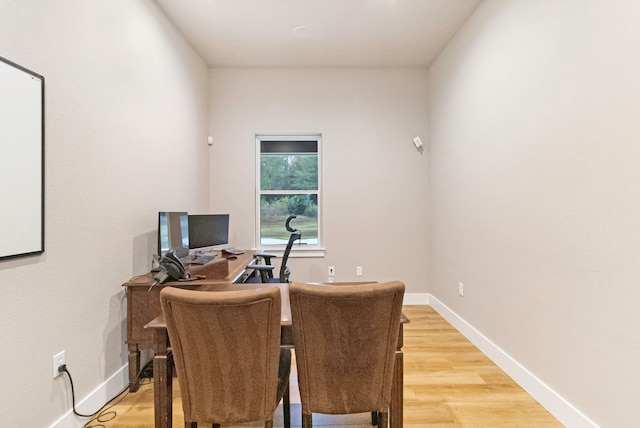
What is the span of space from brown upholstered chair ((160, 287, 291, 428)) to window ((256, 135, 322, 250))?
2.87 meters

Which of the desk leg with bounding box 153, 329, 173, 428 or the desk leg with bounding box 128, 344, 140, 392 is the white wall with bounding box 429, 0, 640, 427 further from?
the desk leg with bounding box 128, 344, 140, 392

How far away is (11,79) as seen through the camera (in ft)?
4.58

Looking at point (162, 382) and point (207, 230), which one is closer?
point (162, 382)

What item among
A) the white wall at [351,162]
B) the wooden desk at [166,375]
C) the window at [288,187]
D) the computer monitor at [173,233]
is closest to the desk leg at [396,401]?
the wooden desk at [166,375]

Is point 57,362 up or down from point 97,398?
up

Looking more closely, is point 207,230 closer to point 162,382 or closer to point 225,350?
point 162,382

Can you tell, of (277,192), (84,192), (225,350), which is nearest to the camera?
(225,350)

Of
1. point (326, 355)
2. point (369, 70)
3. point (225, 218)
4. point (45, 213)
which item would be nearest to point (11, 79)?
point (45, 213)

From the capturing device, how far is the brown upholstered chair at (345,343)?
1.22 m

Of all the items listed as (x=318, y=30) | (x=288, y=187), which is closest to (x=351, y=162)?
(x=288, y=187)

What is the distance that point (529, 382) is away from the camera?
2.11 m

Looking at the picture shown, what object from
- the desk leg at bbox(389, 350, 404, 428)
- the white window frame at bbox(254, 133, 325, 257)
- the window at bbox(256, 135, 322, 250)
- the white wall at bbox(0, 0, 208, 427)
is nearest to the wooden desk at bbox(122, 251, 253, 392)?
the white wall at bbox(0, 0, 208, 427)

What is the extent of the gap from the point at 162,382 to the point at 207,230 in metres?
1.93

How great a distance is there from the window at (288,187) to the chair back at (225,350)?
287cm
